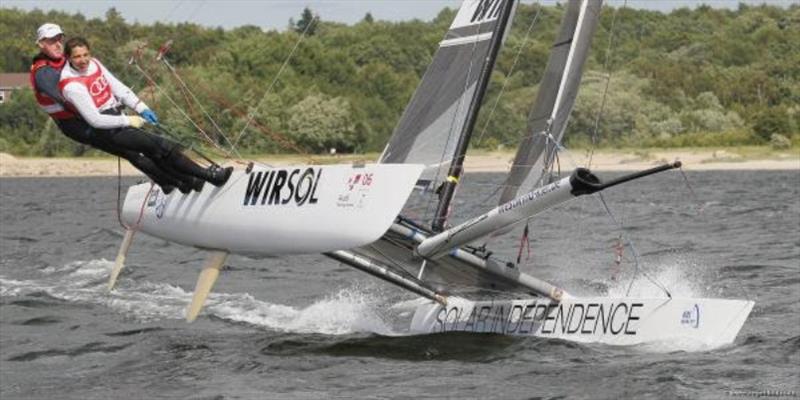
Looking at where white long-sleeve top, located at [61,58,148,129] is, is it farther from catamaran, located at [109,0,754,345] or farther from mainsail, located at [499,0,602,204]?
mainsail, located at [499,0,602,204]

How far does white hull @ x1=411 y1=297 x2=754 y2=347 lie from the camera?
8977 millimetres

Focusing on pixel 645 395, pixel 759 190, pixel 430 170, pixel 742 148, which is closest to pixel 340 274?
pixel 430 170

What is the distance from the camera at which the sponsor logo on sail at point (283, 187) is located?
8.75m

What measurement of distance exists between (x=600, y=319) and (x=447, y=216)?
4.57 feet

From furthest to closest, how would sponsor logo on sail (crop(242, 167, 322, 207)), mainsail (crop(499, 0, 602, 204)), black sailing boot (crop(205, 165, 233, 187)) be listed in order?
mainsail (crop(499, 0, 602, 204)) < black sailing boot (crop(205, 165, 233, 187)) < sponsor logo on sail (crop(242, 167, 322, 207))

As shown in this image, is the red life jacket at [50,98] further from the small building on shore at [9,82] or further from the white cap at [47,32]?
the small building on shore at [9,82]

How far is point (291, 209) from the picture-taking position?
882 cm

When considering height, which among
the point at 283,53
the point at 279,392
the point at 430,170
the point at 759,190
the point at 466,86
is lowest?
the point at 279,392

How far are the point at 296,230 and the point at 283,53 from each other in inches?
Answer: 1686

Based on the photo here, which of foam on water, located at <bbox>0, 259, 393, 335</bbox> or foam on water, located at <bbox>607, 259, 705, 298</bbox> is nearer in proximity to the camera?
foam on water, located at <bbox>0, 259, 393, 335</bbox>

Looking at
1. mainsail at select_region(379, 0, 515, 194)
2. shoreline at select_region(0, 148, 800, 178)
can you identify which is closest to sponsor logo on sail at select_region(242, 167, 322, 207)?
mainsail at select_region(379, 0, 515, 194)

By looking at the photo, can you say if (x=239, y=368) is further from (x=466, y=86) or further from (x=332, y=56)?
(x=332, y=56)

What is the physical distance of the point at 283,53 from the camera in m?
50.9

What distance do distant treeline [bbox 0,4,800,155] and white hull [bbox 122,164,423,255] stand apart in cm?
2682
